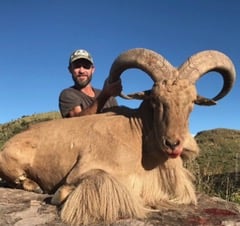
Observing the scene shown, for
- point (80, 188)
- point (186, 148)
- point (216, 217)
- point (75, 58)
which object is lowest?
point (216, 217)

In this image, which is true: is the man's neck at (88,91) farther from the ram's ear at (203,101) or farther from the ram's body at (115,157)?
the ram's ear at (203,101)

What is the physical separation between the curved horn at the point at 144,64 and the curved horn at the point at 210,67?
24cm

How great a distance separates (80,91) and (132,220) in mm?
4791

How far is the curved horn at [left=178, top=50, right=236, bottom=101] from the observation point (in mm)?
7867

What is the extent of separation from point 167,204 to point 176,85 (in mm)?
1702

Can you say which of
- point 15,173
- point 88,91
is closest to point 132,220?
point 15,173

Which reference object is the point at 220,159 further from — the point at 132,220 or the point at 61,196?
the point at 132,220

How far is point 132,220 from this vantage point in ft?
20.4

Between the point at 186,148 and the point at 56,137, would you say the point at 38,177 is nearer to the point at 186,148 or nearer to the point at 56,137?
the point at 56,137

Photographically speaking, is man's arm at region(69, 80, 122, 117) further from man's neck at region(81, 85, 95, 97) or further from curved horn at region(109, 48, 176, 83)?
man's neck at region(81, 85, 95, 97)

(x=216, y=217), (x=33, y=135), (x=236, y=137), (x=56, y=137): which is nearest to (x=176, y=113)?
(x=216, y=217)

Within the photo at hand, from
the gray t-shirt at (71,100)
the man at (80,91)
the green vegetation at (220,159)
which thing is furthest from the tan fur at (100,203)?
the green vegetation at (220,159)

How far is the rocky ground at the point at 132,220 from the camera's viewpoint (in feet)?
20.3

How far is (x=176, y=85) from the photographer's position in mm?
7492
